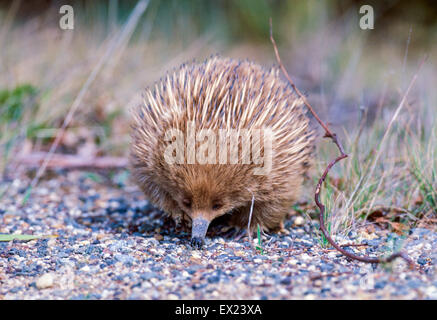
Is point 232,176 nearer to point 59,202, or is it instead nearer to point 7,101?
point 59,202

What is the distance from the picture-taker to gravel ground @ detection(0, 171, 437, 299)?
2.38 meters

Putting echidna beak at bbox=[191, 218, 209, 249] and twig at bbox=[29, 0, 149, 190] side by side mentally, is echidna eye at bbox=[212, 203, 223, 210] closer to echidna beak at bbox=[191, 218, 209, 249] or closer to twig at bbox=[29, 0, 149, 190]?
echidna beak at bbox=[191, 218, 209, 249]

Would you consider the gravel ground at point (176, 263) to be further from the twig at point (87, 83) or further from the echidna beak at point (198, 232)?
the twig at point (87, 83)

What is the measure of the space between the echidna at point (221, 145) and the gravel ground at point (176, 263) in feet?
0.75

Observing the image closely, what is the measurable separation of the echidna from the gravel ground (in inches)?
9.0

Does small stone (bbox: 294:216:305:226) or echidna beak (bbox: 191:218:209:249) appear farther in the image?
small stone (bbox: 294:216:305:226)

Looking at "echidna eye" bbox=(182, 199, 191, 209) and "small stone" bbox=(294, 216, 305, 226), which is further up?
"echidna eye" bbox=(182, 199, 191, 209)

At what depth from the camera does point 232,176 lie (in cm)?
285

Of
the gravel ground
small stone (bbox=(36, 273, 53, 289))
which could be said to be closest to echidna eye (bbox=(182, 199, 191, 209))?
the gravel ground

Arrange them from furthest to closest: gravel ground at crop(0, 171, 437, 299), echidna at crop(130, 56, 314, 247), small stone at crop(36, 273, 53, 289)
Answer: echidna at crop(130, 56, 314, 247)
small stone at crop(36, 273, 53, 289)
gravel ground at crop(0, 171, 437, 299)

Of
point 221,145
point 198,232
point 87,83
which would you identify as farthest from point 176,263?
point 87,83

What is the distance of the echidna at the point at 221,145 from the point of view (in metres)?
2.82

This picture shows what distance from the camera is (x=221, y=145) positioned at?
2779 mm
